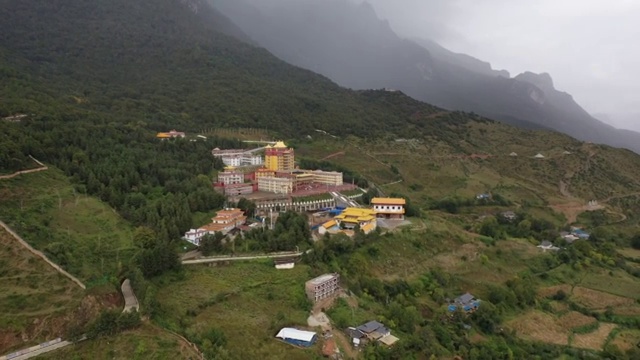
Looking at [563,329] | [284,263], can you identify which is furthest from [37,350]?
[563,329]

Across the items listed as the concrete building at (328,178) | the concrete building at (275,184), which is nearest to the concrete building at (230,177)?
the concrete building at (275,184)

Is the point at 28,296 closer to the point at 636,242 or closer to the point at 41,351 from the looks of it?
the point at 41,351

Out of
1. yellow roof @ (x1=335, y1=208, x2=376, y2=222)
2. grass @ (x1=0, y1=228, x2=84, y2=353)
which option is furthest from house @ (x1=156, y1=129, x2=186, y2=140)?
grass @ (x1=0, y1=228, x2=84, y2=353)

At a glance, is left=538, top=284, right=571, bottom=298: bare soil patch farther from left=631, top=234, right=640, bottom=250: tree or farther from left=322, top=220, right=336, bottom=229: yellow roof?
left=631, top=234, right=640, bottom=250: tree

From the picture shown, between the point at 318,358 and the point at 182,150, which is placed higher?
the point at 182,150

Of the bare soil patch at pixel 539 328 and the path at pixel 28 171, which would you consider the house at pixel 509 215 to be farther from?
the path at pixel 28 171

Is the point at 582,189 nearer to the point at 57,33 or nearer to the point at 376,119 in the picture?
the point at 376,119

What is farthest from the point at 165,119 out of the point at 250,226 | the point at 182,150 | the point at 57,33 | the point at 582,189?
the point at 582,189
